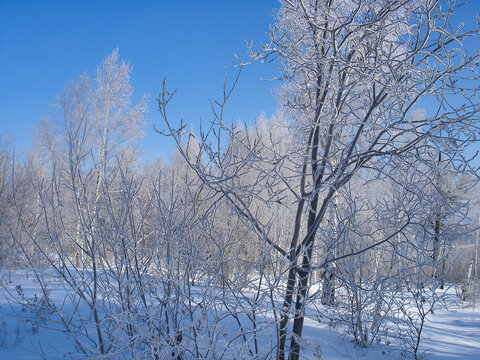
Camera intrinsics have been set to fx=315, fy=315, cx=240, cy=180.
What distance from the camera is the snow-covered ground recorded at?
9.73ft

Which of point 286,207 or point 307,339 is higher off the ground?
point 286,207

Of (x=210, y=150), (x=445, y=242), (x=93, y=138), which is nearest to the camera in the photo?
(x=210, y=150)

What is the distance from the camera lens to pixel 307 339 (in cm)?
270

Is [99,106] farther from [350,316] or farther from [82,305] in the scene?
[350,316]

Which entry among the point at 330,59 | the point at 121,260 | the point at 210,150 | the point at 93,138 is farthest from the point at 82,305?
the point at 93,138

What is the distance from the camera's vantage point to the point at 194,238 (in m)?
2.67

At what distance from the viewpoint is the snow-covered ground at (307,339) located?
117 inches

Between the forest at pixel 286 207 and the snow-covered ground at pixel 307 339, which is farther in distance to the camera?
the snow-covered ground at pixel 307 339

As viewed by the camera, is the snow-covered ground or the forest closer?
the forest

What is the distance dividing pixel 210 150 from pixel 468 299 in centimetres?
1107

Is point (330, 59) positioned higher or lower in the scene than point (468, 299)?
higher

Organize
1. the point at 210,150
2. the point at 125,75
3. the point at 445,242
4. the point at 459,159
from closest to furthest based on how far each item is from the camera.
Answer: the point at 459,159 → the point at 210,150 → the point at 445,242 → the point at 125,75

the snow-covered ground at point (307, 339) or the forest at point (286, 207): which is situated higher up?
the forest at point (286, 207)

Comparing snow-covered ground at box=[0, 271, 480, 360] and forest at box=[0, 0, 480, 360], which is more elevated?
forest at box=[0, 0, 480, 360]
